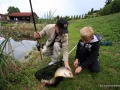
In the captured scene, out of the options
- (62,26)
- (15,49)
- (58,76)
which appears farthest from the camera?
(15,49)

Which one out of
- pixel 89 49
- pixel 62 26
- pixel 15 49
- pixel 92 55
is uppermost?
pixel 62 26

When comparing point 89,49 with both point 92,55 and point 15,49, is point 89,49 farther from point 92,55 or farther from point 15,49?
point 15,49

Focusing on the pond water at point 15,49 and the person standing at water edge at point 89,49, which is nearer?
the pond water at point 15,49

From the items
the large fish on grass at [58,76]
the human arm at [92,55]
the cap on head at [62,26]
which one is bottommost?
the large fish on grass at [58,76]

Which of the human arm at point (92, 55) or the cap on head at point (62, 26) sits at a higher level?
the cap on head at point (62, 26)

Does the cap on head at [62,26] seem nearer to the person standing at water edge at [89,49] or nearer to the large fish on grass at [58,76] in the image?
the person standing at water edge at [89,49]

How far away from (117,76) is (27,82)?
163 centimetres

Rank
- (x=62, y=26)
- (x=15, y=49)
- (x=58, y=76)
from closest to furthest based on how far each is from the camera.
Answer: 1. (x=58, y=76)
2. (x=62, y=26)
3. (x=15, y=49)

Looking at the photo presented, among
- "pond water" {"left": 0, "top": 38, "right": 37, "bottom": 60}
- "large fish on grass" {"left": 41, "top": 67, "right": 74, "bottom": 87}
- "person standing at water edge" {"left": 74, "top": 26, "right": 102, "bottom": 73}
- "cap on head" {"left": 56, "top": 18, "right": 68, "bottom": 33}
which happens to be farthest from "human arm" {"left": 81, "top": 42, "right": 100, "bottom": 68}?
"pond water" {"left": 0, "top": 38, "right": 37, "bottom": 60}

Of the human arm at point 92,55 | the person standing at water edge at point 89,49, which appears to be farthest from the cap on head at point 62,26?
the human arm at point 92,55

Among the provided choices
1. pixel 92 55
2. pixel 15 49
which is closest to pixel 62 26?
pixel 92 55

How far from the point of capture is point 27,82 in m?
2.05

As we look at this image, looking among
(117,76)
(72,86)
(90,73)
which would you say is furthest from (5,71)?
(117,76)

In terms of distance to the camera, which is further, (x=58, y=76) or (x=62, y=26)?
(x=62, y=26)
